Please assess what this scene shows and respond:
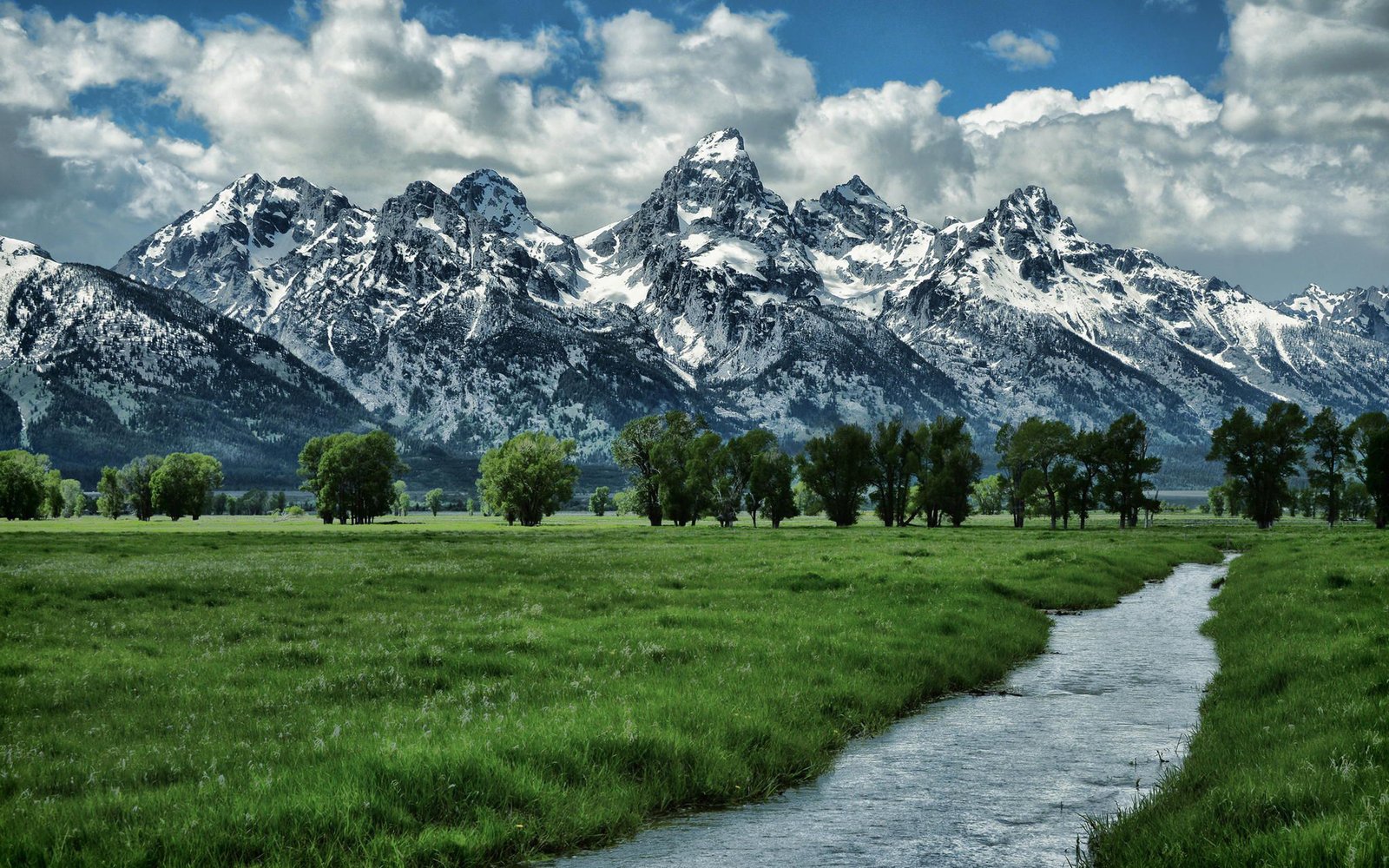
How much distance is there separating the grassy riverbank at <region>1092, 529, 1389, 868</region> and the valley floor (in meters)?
0.05

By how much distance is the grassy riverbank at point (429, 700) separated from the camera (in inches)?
349

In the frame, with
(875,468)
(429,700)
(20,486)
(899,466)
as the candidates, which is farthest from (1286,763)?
(20,486)

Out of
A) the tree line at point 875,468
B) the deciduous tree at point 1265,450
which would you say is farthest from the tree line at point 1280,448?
the tree line at point 875,468

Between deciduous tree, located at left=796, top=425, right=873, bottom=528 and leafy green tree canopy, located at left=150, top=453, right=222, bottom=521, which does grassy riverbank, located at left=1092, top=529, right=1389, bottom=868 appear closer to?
deciduous tree, located at left=796, top=425, right=873, bottom=528

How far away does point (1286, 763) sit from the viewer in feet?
33.3

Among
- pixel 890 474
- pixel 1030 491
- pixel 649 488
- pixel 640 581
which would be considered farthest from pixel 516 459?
pixel 640 581

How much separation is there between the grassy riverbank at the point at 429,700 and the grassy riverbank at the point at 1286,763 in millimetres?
4794

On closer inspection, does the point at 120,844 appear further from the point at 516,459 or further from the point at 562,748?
the point at 516,459

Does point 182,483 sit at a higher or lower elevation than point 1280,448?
lower

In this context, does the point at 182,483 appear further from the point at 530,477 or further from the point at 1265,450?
the point at 1265,450

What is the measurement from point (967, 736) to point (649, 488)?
364ft

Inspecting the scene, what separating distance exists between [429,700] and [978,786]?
26.6 feet

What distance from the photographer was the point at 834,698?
15484 mm

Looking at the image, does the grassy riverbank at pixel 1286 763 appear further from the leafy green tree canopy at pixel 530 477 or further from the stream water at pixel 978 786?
the leafy green tree canopy at pixel 530 477
